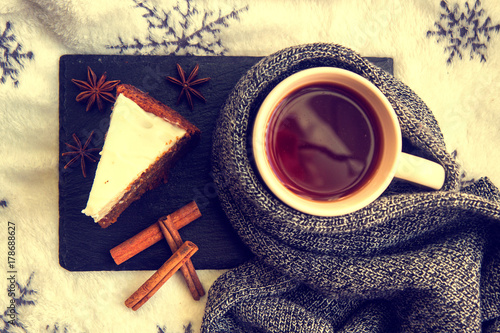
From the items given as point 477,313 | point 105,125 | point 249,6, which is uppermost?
point 249,6

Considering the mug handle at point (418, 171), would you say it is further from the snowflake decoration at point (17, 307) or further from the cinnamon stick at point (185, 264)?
the snowflake decoration at point (17, 307)

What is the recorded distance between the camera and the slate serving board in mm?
959

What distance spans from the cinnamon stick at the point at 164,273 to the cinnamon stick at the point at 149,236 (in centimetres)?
6

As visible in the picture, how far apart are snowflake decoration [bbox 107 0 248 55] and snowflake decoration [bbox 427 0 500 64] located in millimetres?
599

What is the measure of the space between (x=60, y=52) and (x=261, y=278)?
83 centimetres

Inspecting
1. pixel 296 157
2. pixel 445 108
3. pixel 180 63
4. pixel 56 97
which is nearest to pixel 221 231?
pixel 296 157

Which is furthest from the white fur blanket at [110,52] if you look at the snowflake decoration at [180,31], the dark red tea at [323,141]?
the dark red tea at [323,141]

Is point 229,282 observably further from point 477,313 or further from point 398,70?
point 398,70

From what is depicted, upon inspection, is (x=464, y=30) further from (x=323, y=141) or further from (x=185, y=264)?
(x=185, y=264)

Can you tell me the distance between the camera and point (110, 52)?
0.99 m

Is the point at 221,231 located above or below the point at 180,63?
below

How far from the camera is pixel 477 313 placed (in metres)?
0.87

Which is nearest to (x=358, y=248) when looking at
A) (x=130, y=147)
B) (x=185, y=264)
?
(x=185, y=264)

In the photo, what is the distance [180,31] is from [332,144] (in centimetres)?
56
